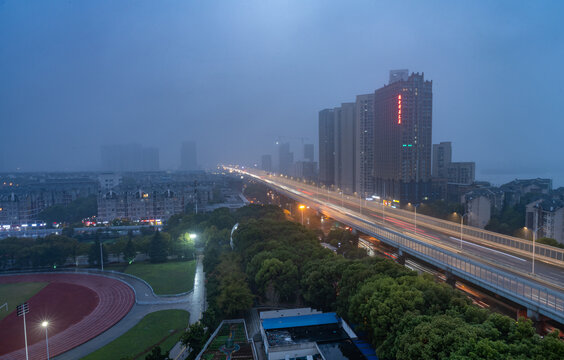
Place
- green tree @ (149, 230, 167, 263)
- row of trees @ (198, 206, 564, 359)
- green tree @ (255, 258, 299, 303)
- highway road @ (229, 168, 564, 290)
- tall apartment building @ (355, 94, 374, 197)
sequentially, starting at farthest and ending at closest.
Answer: tall apartment building @ (355, 94, 374, 197) < green tree @ (149, 230, 167, 263) < green tree @ (255, 258, 299, 303) < highway road @ (229, 168, 564, 290) < row of trees @ (198, 206, 564, 359)

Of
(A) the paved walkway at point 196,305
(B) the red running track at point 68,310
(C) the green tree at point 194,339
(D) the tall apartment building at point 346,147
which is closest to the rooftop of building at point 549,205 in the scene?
(A) the paved walkway at point 196,305

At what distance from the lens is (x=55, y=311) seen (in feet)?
73.8

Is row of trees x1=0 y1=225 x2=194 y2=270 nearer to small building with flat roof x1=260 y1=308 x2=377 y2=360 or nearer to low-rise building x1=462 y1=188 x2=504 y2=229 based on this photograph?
small building with flat roof x1=260 y1=308 x2=377 y2=360

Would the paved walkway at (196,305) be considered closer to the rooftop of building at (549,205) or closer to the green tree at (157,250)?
the green tree at (157,250)

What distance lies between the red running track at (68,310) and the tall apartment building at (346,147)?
5779 cm

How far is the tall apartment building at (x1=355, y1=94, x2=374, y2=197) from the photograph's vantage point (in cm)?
6919

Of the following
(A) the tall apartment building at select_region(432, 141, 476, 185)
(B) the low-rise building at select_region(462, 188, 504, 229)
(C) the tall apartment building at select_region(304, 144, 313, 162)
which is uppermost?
(C) the tall apartment building at select_region(304, 144, 313, 162)

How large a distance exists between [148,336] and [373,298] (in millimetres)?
12777

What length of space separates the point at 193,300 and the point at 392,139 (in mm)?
45463

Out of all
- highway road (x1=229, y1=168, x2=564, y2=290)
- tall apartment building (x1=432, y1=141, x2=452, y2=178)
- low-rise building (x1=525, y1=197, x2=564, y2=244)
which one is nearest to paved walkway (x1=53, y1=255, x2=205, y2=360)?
highway road (x1=229, y1=168, x2=564, y2=290)

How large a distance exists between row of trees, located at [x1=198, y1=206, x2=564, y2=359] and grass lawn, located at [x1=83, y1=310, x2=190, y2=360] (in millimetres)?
2388

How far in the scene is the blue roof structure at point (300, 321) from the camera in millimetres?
17484

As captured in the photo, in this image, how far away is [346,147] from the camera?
77.8 meters

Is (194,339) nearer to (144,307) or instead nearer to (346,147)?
(144,307)
